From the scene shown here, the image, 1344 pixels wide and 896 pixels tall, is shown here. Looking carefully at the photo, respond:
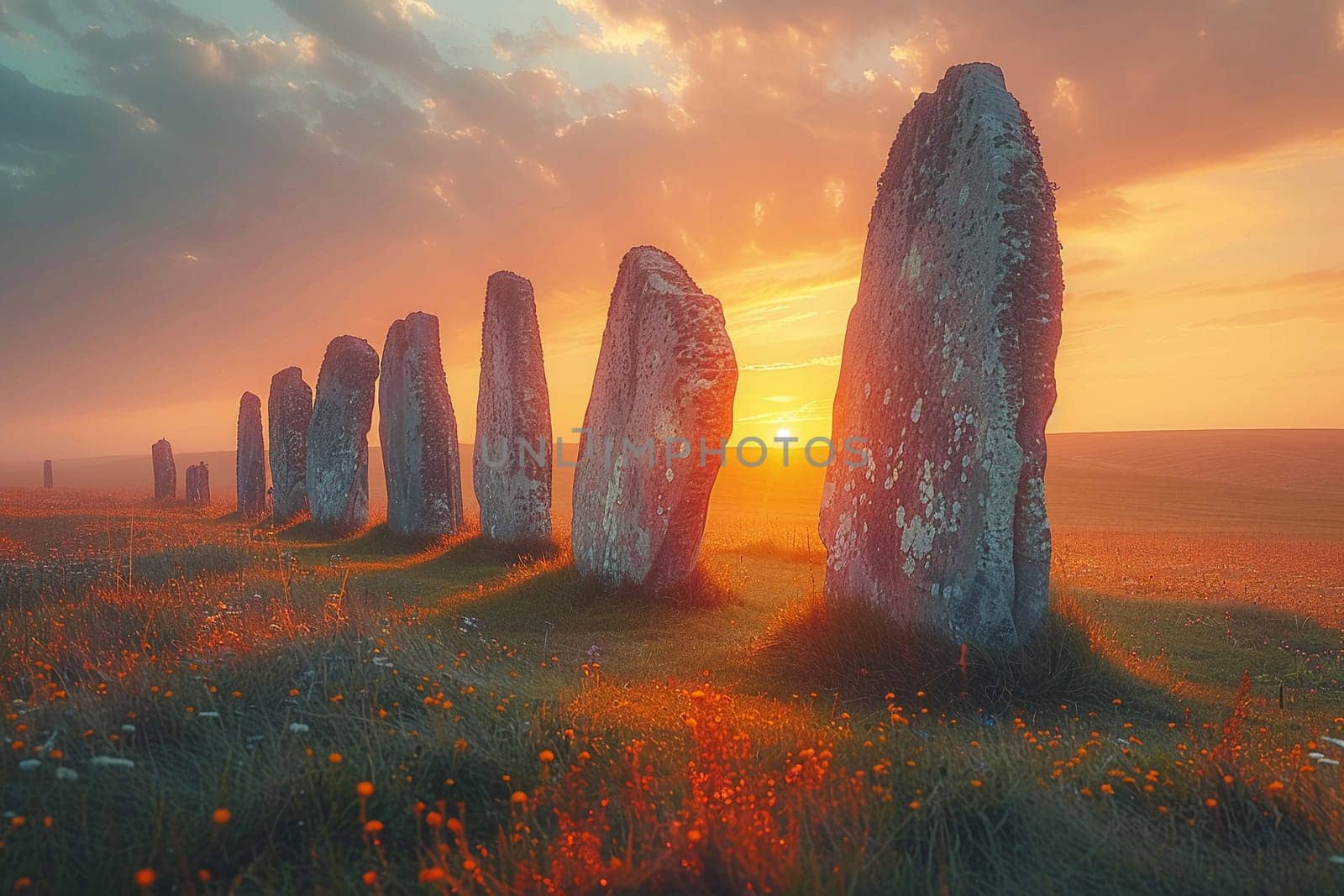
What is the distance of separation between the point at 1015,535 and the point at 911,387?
62.7 inches

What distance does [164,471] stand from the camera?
1489 inches

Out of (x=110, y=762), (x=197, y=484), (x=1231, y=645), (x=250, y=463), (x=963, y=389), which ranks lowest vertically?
(x=1231, y=645)

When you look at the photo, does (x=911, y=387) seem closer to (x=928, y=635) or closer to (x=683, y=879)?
(x=928, y=635)

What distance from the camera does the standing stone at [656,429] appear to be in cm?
971

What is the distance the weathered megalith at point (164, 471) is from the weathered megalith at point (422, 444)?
2574 cm

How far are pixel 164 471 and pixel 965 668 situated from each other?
133 ft

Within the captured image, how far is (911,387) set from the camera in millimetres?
7539

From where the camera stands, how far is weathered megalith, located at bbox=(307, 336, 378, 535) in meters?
19.6

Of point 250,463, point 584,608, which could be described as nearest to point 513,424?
point 584,608

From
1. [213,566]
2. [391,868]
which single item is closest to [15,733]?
[391,868]

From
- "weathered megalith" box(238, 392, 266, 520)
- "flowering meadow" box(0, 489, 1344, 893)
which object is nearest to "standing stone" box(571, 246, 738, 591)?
"flowering meadow" box(0, 489, 1344, 893)

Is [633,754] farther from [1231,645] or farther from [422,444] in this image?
[422,444]

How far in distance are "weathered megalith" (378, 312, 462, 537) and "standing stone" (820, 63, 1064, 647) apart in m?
10.6

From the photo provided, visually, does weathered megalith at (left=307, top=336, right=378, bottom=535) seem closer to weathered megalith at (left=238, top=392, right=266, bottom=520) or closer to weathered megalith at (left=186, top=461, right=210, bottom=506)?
weathered megalith at (left=238, top=392, right=266, bottom=520)
